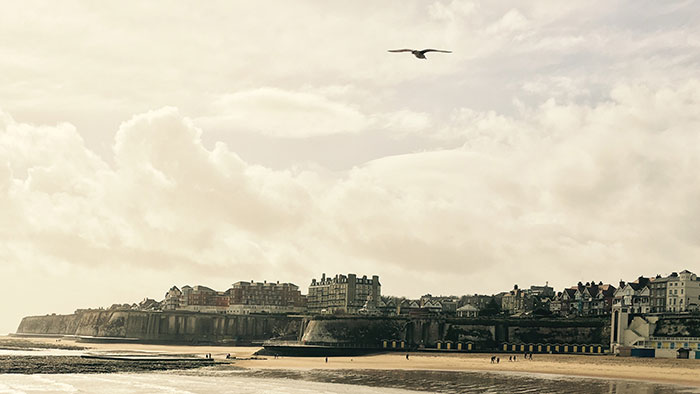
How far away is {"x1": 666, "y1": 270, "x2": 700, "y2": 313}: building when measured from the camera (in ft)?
509

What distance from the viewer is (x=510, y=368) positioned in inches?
3438

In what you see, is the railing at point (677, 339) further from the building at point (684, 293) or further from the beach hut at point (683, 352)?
the building at point (684, 293)

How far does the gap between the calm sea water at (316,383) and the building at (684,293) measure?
3640 inches

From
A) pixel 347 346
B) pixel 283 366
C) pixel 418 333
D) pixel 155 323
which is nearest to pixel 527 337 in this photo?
pixel 418 333

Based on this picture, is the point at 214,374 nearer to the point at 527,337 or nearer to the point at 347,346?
the point at 347,346

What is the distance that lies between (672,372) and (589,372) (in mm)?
8329

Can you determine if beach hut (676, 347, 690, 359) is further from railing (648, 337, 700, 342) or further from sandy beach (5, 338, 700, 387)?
sandy beach (5, 338, 700, 387)

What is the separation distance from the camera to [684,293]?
15525 centimetres

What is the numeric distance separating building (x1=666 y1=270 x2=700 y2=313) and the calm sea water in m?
92.4

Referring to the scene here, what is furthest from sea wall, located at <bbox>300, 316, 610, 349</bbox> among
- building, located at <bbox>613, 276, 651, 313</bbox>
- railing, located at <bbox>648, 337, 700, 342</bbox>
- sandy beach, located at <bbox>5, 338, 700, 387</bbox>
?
building, located at <bbox>613, 276, 651, 313</bbox>

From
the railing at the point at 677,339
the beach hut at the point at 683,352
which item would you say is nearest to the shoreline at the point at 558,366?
the beach hut at the point at 683,352

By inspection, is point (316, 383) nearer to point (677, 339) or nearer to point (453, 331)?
point (677, 339)

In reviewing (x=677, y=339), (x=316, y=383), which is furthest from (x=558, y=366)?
(x=316, y=383)

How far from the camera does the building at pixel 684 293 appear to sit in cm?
15525
